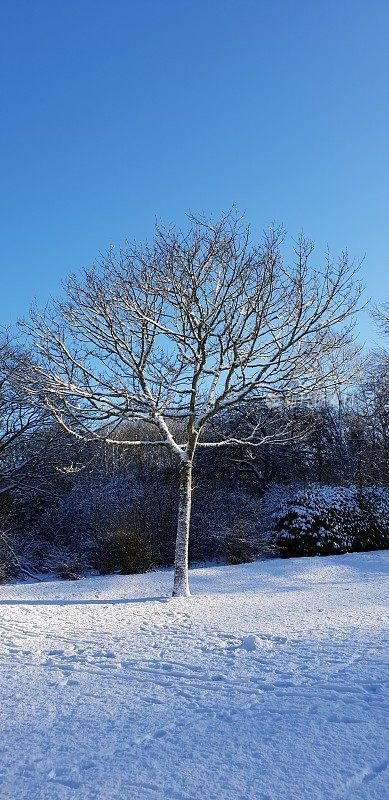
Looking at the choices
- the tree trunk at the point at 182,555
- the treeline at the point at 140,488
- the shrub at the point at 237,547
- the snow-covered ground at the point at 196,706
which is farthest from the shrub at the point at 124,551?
the snow-covered ground at the point at 196,706

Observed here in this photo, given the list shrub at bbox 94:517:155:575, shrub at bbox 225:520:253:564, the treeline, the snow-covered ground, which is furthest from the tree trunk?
shrub at bbox 225:520:253:564

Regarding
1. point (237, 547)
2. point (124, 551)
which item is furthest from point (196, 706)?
point (237, 547)

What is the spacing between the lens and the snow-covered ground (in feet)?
10.0

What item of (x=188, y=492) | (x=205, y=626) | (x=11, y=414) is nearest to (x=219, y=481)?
(x=11, y=414)

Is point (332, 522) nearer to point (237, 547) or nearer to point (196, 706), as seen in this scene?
point (237, 547)

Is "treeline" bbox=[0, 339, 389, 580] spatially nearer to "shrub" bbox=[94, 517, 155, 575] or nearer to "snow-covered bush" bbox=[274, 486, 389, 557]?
"shrub" bbox=[94, 517, 155, 575]

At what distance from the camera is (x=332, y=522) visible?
1795cm

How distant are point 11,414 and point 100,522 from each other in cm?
496

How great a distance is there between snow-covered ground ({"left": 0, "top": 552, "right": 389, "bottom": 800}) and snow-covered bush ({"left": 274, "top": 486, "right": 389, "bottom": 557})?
374 inches

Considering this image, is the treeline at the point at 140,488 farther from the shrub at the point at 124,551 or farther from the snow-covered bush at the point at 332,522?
the snow-covered bush at the point at 332,522

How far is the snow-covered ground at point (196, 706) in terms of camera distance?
3.06m

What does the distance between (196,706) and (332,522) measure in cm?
1467

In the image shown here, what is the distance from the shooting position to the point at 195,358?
35.5 feet

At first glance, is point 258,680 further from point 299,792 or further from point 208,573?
point 208,573
